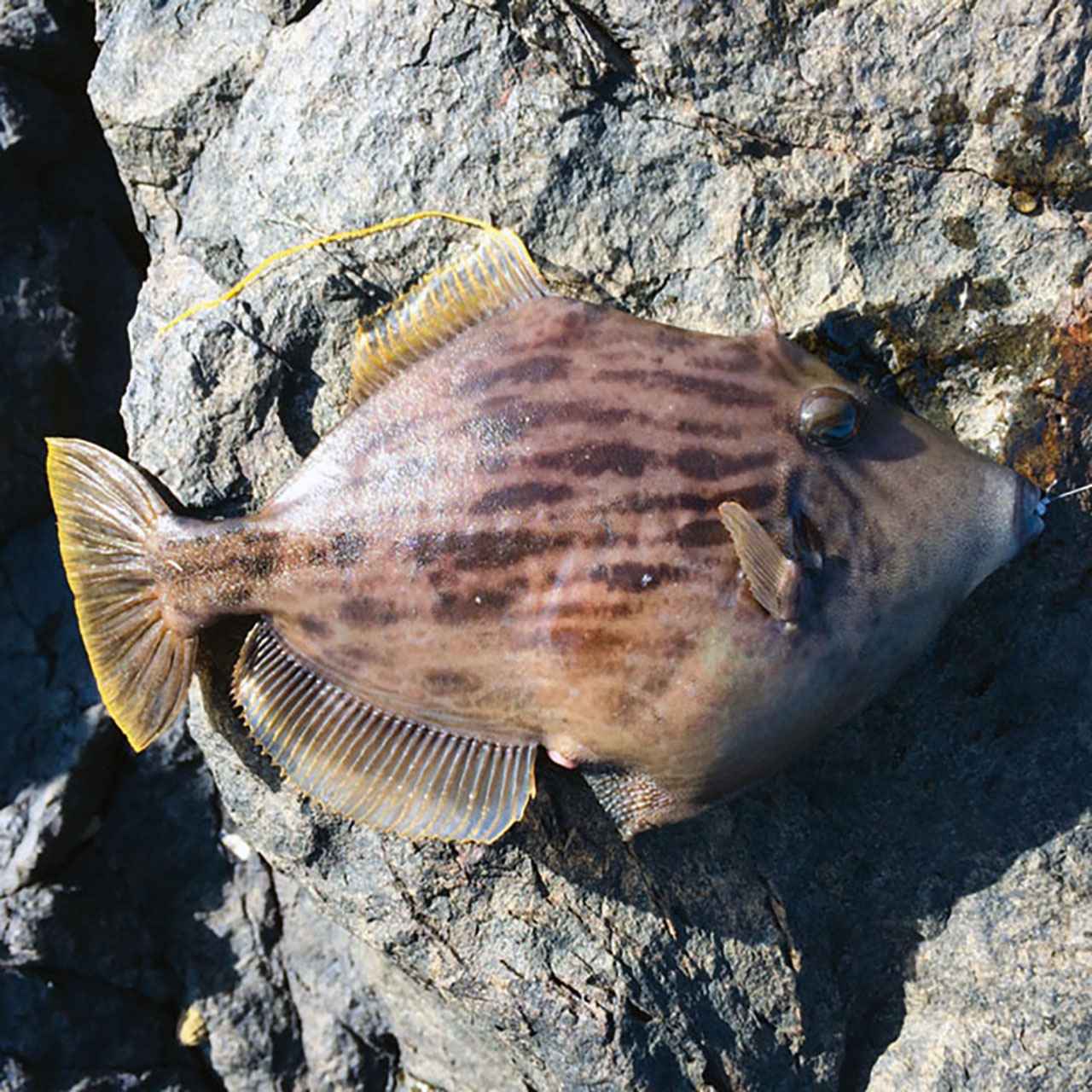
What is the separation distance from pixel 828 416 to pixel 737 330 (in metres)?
0.54

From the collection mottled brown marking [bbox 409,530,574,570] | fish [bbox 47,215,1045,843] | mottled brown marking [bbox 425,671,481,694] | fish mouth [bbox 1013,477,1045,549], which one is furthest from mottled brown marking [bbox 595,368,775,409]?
mottled brown marking [bbox 425,671,481,694]

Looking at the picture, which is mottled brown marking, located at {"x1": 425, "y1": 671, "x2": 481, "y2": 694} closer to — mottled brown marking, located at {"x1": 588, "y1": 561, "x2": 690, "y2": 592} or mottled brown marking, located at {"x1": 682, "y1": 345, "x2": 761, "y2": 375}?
mottled brown marking, located at {"x1": 588, "y1": 561, "x2": 690, "y2": 592}

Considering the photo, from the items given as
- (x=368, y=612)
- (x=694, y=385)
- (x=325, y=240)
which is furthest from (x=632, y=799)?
(x=325, y=240)

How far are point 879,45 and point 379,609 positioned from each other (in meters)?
2.01

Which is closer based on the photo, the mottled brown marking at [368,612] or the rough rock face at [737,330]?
the mottled brown marking at [368,612]

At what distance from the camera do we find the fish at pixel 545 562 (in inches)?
116

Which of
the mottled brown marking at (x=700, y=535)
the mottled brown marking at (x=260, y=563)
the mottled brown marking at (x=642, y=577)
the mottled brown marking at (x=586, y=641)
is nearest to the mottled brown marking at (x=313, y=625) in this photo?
the mottled brown marking at (x=260, y=563)

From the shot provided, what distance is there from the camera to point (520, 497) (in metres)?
2.99

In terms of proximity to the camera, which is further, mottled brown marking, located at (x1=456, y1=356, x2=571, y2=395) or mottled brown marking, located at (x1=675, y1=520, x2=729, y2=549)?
mottled brown marking, located at (x1=456, y1=356, x2=571, y2=395)

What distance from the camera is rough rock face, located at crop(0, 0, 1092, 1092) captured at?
330cm

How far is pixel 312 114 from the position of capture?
11.4ft

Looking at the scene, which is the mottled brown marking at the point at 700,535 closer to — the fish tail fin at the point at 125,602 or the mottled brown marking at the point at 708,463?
the mottled brown marking at the point at 708,463

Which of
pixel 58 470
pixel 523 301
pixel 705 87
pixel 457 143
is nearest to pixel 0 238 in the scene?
pixel 58 470

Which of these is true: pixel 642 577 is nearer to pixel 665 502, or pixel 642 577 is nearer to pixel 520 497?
pixel 665 502
